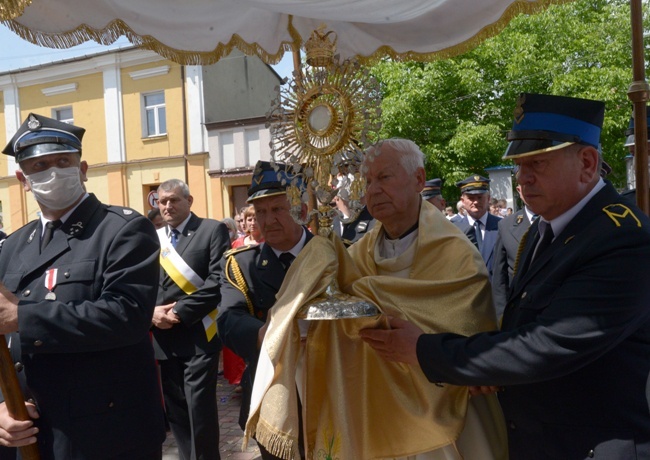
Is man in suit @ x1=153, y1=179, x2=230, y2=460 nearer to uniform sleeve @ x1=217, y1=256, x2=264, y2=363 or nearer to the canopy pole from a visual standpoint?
uniform sleeve @ x1=217, y1=256, x2=264, y2=363

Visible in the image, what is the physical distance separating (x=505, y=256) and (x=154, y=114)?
19833 mm

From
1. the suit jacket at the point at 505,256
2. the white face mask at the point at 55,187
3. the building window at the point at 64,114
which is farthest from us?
the building window at the point at 64,114

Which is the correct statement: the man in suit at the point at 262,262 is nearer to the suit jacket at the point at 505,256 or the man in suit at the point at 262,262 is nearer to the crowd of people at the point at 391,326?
the crowd of people at the point at 391,326

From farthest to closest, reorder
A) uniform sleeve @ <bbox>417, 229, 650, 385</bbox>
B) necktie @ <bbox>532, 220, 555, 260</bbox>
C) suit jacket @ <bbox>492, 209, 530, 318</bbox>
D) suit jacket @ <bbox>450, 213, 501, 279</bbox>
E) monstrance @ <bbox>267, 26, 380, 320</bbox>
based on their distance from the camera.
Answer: suit jacket @ <bbox>450, 213, 501, 279</bbox>, suit jacket @ <bbox>492, 209, 530, 318</bbox>, monstrance @ <bbox>267, 26, 380, 320</bbox>, necktie @ <bbox>532, 220, 555, 260</bbox>, uniform sleeve @ <bbox>417, 229, 650, 385</bbox>

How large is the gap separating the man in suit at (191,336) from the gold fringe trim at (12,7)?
2.59m

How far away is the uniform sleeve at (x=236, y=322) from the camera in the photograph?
2809 mm

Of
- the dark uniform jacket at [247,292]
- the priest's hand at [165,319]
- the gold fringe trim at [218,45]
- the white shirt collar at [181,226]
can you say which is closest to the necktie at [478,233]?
the white shirt collar at [181,226]

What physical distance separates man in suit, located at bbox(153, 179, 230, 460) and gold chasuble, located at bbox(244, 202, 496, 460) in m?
2.17

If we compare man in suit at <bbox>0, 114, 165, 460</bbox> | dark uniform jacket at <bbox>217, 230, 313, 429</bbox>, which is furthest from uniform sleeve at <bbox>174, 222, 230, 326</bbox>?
man in suit at <bbox>0, 114, 165, 460</bbox>

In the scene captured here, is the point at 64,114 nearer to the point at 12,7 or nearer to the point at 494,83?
the point at 494,83

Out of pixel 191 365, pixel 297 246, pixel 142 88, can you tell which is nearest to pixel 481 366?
pixel 297 246

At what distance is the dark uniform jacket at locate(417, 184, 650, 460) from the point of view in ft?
6.19

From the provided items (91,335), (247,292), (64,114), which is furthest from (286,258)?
(64,114)

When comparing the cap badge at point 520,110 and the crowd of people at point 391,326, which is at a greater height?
the cap badge at point 520,110
